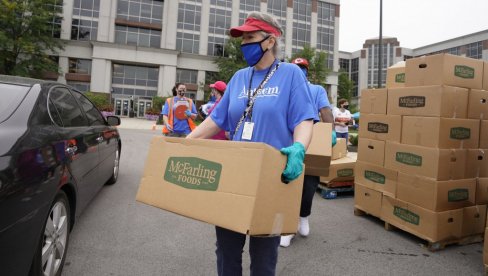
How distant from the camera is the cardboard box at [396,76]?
3865mm

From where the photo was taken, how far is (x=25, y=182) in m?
1.76

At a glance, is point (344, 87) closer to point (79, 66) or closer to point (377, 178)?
point (79, 66)

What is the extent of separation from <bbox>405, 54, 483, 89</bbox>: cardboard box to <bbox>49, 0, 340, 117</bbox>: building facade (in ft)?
124

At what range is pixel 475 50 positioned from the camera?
2021 inches

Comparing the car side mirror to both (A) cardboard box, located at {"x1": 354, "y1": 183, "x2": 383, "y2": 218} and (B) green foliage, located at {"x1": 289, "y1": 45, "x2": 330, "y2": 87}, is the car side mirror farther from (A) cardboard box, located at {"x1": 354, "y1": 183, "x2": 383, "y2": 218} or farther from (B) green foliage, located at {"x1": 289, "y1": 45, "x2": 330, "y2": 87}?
(B) green foliage, located at {"x1": 289, "y1": 45, "x2": 330, "y2": 87}

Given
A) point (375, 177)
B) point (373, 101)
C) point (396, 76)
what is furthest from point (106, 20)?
point (375, 177)

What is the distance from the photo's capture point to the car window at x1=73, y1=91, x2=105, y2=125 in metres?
3.79

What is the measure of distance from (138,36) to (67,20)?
27.1 feet

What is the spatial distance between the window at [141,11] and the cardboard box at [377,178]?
40.9 m

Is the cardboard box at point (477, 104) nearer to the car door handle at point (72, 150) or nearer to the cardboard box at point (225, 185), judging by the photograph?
the cardboard box at point (225, 185)

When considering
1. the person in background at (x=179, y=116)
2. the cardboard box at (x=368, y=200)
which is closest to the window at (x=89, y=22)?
the person in background at (x=179, y=116)

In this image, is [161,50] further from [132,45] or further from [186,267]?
[186,267]

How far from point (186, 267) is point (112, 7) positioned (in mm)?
42304

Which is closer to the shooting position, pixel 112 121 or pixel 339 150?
pixel 112 121
